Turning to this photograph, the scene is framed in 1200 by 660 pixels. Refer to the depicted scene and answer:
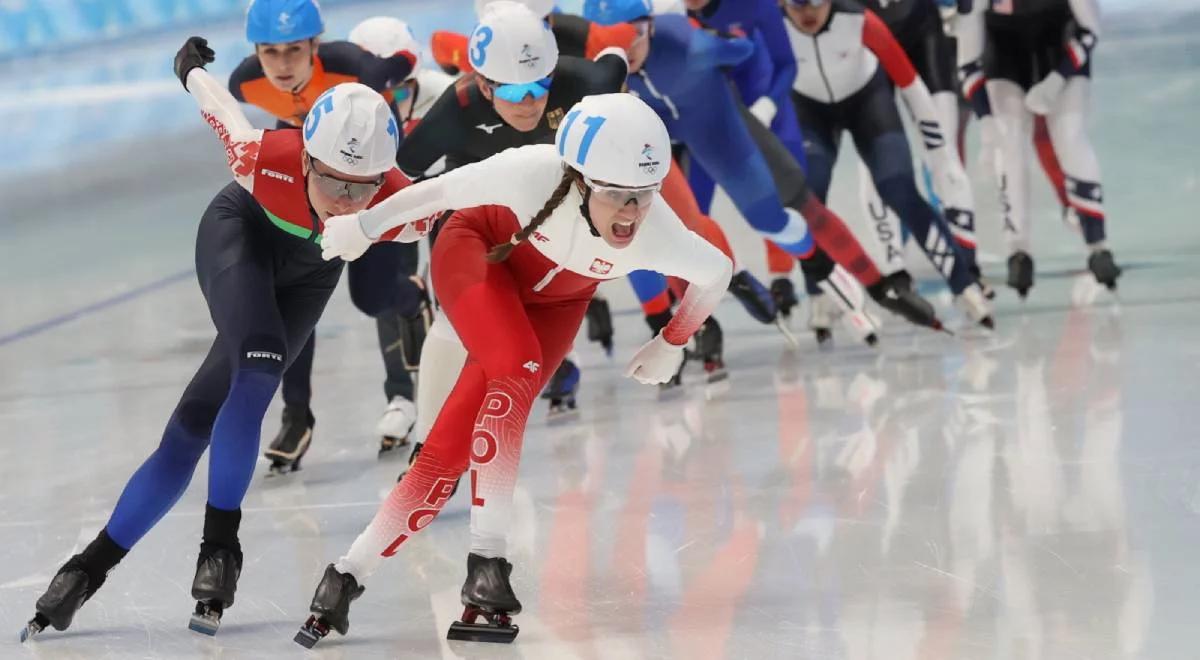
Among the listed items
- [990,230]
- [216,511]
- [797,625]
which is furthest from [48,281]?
[797,625]

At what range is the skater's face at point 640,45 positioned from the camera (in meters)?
6.84

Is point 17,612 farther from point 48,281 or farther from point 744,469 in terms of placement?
point 48,281

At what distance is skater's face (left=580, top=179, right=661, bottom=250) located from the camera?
3.92 m

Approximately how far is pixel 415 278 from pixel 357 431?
0.65 m

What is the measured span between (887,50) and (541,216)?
14.0ft

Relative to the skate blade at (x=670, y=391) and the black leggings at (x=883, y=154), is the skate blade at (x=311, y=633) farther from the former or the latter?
the black leggings at (x=883, y=154)

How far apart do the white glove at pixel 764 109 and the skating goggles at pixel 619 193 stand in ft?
12.4

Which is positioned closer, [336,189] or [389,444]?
[336,189]

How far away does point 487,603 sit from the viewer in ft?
13.0

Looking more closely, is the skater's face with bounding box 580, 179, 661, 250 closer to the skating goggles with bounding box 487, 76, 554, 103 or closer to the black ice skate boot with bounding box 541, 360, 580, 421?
the skating goggles with bounding box 487, 76, 554, 103

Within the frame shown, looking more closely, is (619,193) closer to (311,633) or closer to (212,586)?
(311,633)

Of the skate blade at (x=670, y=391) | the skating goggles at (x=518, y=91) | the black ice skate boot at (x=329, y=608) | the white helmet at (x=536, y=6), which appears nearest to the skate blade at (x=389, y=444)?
the skate blade at (x=670, y=391)

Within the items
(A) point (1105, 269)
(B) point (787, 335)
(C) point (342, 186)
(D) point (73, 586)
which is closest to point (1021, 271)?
(A) point (1105, 269)

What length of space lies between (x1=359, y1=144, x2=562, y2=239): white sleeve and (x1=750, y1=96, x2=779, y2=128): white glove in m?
3.66
